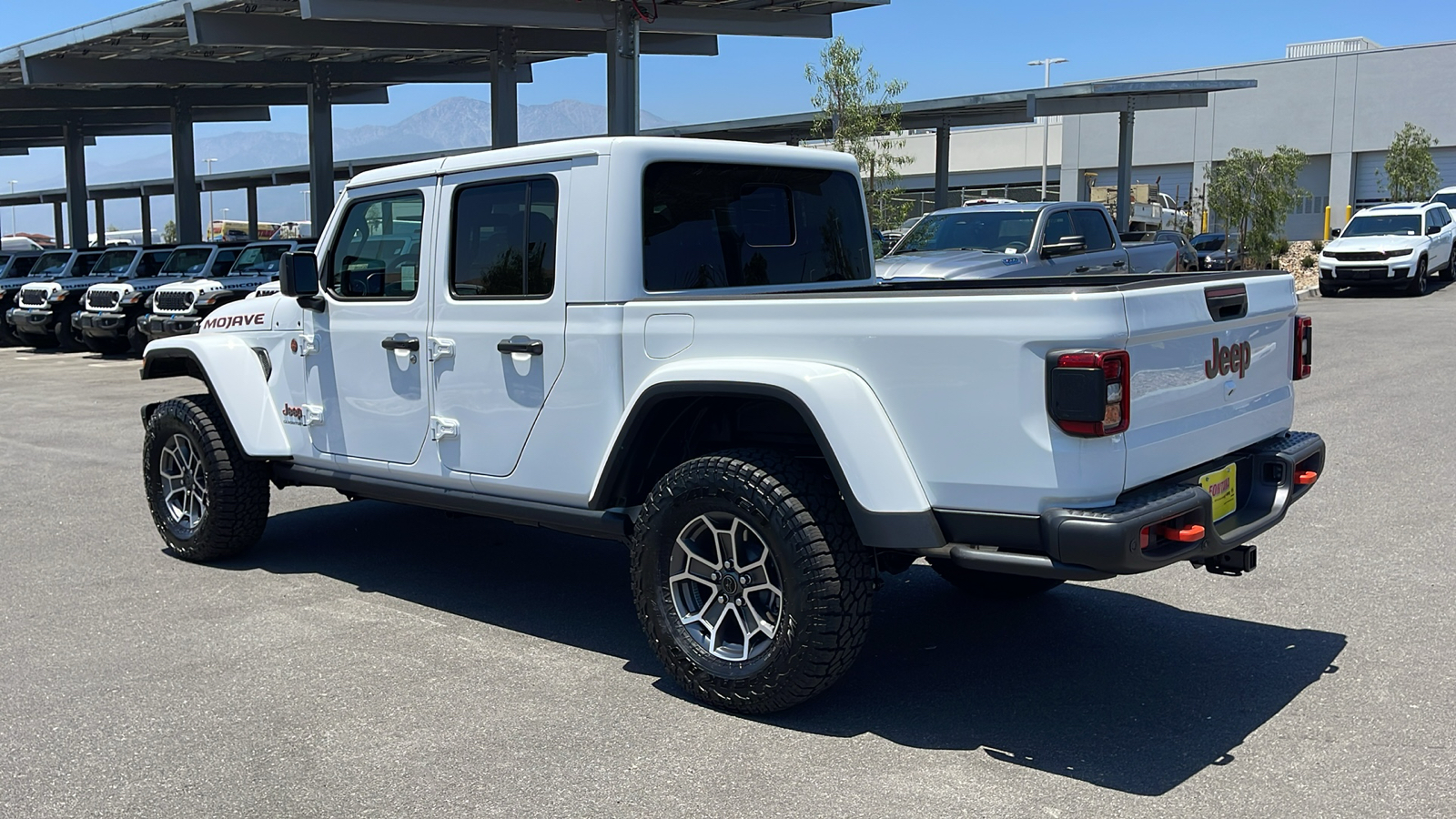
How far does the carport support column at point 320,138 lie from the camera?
32.0 m

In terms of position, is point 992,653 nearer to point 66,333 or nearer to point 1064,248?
point 1064,248

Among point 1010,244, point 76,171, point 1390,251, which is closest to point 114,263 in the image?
point 1010,244

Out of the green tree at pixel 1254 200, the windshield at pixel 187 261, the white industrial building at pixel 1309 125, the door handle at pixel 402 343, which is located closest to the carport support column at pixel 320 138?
the windshield at pixel 187 261

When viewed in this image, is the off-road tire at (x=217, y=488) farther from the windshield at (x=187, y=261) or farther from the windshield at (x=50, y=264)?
the windshield at (x=50, y=264)

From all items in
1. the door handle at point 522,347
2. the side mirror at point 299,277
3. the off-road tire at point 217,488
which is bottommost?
the off-road tire at point 217,488

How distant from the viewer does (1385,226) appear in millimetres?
26781

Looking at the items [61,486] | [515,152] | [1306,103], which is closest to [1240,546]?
[515,152]

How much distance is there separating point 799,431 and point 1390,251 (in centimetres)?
2441

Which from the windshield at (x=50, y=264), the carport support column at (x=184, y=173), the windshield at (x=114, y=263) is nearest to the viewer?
the windshield at (x=114, y=263)

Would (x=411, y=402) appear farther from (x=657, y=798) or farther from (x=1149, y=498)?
(x=1149, y=498)

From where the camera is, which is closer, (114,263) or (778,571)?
(778,571)

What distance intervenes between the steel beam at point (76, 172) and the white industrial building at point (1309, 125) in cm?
3345

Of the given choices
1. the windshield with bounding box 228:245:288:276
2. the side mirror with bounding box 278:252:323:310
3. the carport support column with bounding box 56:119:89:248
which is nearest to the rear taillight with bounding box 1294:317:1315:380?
the side mirror with bounding box 278:252:323:310

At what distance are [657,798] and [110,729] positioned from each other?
6.75 feet
